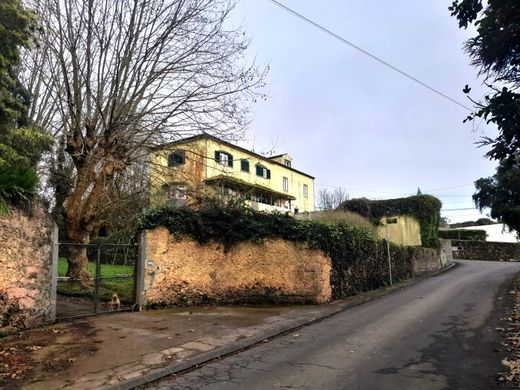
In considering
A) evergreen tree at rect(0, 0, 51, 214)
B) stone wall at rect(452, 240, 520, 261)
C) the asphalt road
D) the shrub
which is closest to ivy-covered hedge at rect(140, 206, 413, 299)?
the asphalt road

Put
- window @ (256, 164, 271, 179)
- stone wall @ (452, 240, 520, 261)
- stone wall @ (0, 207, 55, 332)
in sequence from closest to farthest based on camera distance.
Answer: stone wall @ (0, 207, 55, 332) → stone wall @ (452, 240, 520, 261) → window @ (256, 164, 271, 179)

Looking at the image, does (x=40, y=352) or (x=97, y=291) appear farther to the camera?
(x=97, y=291)

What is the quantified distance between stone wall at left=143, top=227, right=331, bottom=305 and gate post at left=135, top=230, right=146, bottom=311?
0.28ft

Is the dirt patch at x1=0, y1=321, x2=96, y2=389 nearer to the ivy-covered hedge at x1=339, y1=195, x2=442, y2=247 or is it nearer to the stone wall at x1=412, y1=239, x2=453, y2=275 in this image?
the stone wall at x1=412, y1=239, x2=453, y2=275

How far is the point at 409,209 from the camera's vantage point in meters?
A: 36.0

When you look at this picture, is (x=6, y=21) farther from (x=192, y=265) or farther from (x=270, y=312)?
(x=270, y=312)

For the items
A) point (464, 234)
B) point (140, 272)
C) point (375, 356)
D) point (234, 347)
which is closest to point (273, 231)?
point (140, 272)

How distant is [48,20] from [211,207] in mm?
7628

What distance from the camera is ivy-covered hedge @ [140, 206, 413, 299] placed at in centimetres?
1346

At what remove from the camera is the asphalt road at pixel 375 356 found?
6.39 m

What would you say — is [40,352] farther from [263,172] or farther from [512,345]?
[263,172]

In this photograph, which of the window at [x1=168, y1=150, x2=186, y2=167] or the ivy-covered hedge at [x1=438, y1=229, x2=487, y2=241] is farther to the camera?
the ivy-covered hedge at [x1=438, y1=229, x2=487, y2=241]

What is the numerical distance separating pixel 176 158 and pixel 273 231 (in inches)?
178

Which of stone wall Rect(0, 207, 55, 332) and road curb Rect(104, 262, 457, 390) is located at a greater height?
stone wall Rect(0, 207, 55, 332)
